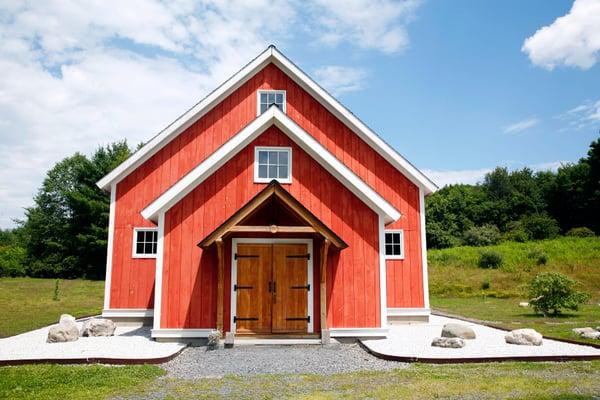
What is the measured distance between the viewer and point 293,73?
16719 mm

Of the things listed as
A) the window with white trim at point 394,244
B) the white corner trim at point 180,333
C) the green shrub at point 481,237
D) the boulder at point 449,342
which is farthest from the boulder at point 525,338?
the green shrub at point 481,237

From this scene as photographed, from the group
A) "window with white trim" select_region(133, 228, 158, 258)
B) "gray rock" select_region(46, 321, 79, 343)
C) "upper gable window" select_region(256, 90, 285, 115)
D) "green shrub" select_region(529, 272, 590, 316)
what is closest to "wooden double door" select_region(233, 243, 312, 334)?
"gray rock" select_region(46, 321, 79, 343)

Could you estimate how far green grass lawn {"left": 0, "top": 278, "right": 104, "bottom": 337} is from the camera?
613 inches

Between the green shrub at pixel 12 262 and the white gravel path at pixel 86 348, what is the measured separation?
33601mm

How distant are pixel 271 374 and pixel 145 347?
4.05 metres

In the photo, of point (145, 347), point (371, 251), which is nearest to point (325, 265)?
point (371, 251)

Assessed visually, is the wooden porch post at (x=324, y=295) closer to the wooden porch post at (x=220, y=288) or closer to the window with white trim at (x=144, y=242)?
the wooden porch post at (x=220, y=288)

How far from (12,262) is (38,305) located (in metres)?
25.5

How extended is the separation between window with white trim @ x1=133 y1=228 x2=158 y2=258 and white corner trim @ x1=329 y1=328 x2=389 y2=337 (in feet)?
22.0

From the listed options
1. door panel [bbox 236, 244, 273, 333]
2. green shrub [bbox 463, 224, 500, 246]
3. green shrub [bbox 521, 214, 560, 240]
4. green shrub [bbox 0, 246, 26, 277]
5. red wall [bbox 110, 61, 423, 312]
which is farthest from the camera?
green shrub [bbox 463, 224, 500, 246]

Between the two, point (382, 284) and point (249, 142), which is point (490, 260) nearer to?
point (382, 284)

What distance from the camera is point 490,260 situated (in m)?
32.1

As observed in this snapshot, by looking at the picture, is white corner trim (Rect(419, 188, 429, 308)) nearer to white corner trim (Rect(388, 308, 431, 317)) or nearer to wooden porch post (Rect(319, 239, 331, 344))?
white corner trim (Rect(388, 308, 431, 317))

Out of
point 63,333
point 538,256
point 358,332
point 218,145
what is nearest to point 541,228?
point 538,256
